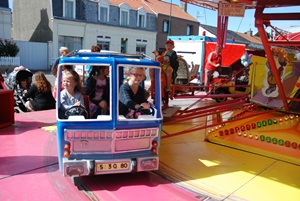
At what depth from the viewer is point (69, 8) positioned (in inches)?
980

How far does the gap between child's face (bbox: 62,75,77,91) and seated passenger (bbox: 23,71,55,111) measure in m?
3.13

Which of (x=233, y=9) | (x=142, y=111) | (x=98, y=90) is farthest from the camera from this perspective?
(x=233, y=9)

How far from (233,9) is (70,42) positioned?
2190 centimetres

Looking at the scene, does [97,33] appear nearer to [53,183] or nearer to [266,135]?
[266,135]

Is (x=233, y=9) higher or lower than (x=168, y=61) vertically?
higher

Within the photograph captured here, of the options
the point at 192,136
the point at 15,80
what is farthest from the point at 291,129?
the point at 15,80

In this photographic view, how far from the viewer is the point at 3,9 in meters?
22.1

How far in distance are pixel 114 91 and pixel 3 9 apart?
74.2ft

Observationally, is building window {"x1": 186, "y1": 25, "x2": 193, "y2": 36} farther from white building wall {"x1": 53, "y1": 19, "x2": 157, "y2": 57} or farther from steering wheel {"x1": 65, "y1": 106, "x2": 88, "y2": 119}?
steering wheel {"x1": 65, "y1": 106, "x2": 88, "y2": 119}

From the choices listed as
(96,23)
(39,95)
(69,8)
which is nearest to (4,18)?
(69,8)

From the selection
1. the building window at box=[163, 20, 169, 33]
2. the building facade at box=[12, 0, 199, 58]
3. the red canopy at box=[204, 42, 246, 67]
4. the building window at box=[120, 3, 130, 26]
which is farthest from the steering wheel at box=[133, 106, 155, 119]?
the building window at box=[163, 20, 169, 33]

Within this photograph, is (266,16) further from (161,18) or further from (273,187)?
(161,18)

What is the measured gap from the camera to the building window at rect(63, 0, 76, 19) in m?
24.7

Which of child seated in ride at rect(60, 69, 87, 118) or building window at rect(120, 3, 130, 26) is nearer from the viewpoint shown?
child seated in ride at rect(60, 69, 87, 118)
